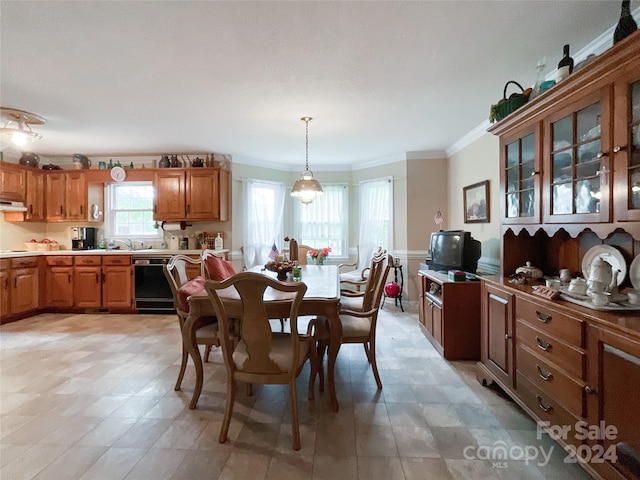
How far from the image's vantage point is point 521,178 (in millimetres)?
2258

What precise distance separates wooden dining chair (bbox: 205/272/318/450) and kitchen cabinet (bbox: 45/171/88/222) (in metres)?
4.53

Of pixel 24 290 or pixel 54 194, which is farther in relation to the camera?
pixel 54 194

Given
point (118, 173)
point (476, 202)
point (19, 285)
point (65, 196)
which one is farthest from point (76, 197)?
point (476, 202)

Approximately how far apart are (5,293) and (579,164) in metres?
6.22

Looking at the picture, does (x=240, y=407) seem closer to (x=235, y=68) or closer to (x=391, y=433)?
(x=391, y=433)

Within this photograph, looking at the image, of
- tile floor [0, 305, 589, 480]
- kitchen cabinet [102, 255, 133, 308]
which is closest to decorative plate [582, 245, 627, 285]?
tile floor [0, 305, 589, 480]

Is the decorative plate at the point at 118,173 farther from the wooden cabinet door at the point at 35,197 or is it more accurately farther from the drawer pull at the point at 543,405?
the drawer pull at the point at 543,405

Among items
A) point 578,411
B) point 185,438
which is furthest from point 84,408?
point 578,411

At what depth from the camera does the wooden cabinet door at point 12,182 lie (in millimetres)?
4465

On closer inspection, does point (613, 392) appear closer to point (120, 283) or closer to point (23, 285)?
point (120, 283)

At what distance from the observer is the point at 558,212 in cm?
189

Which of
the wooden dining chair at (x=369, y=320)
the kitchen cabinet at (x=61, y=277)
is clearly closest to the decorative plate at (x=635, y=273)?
the wooden dining chair at (x=369, y=320)

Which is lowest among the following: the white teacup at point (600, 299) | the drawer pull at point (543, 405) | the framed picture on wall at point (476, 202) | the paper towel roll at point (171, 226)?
the drawer pull at point (543, 405)

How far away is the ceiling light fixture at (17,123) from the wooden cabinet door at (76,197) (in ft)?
5.22
